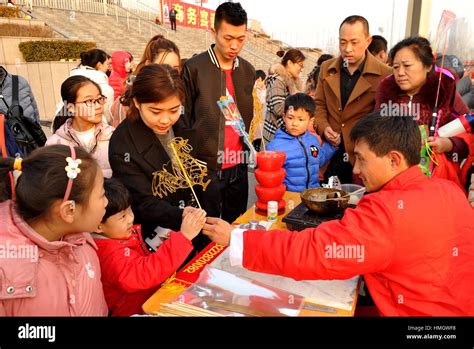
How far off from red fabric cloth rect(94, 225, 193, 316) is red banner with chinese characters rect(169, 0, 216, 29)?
2059 cm

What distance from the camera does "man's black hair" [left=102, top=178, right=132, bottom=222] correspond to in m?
1.56

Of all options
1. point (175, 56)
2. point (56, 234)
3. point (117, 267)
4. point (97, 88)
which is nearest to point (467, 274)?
point (117, 267)

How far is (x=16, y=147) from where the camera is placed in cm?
262

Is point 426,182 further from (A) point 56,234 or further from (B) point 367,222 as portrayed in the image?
(A) point 56,234

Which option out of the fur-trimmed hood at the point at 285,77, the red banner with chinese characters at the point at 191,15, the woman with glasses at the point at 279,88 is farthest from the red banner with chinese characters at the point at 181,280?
the red banner with chinese characters at the point at 191,15

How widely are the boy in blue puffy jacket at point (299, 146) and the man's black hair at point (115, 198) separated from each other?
4.25 feet

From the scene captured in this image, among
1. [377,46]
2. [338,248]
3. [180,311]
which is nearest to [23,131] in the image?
[180,311]

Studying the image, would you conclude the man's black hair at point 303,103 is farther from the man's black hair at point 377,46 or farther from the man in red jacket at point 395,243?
the man's black hair at point 377,46

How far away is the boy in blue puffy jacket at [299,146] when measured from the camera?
2.60m

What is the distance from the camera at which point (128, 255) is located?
5.00 ft

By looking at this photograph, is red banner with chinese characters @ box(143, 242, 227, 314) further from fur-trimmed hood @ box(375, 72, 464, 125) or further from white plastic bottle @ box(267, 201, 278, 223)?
fur-trimmed hood @ box(375, 72, 464, 125)

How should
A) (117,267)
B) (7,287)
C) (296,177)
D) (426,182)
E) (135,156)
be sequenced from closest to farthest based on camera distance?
(7,287) < (426,182) < (117,267) < (135,156) < (296,177)

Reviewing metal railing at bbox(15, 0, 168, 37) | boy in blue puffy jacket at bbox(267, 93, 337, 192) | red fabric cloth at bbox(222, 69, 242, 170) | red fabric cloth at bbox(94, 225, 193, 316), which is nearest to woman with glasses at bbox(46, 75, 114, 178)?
red fabric cloth at bbox(222, 69, 242, 170)
